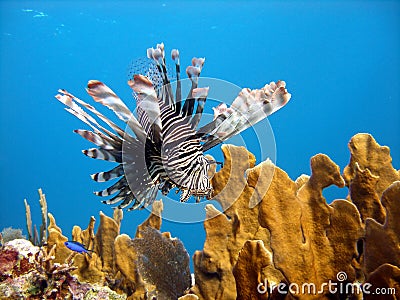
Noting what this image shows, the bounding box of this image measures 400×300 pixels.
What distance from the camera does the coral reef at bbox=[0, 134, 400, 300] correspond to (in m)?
1.73

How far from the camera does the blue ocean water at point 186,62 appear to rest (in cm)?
3178

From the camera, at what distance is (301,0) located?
34875 mm

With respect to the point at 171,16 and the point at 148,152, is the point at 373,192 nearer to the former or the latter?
the point at 148,152

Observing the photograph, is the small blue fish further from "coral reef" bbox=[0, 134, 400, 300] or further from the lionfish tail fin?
the lionfish tail fin

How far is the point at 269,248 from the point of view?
93.0 inches

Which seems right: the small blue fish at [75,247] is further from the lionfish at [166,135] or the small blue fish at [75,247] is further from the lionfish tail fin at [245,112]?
the lionfish tail fin at [245,112]

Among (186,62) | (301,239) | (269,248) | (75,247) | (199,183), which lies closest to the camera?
(301,239)

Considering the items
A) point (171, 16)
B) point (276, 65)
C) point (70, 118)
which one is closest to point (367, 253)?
point (171, 16)

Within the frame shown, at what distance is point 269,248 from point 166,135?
1.08 metres

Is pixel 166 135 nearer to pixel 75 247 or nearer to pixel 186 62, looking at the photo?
pixel 75 247

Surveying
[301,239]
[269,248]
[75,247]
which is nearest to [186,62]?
[75,247]

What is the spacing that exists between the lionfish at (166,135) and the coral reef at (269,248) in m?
0.33

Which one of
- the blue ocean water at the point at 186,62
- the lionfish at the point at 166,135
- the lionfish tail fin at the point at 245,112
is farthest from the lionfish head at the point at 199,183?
the blue ocean water at the point at 186,62

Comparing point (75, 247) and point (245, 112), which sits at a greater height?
point (245, 112)
